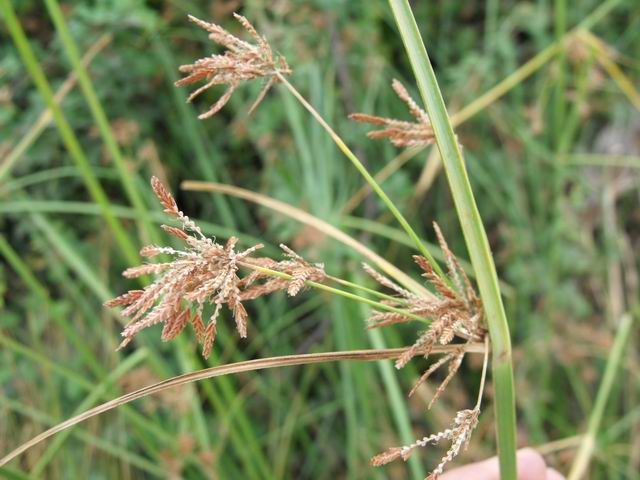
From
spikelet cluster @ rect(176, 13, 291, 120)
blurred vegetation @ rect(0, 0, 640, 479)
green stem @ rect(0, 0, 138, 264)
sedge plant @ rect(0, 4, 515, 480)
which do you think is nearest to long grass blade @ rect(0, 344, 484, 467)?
sedge plant @ rect(0, 4, 515, 480)

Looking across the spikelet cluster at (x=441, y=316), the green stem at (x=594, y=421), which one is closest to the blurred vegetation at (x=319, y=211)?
the green stem at (x=594, y=421)

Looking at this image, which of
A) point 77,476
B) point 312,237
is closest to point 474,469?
point 312,237

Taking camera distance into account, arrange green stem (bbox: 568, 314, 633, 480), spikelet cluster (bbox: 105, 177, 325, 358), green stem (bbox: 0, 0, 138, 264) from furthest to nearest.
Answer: green stem (bbox: 568, 314, 633, 480), green stem (bbox: 0, 0, 138, 264), spikelet cluster (bbox: 105, 177, 325, 358)

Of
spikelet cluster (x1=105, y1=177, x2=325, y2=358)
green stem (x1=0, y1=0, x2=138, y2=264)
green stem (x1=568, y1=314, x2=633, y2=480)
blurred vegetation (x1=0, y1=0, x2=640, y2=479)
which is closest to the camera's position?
spikelet cluster (x1=105, y1=177, x2=325, y2=358)

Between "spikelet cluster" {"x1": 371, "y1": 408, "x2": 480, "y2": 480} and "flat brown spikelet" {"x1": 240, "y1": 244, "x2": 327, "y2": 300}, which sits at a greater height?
"flat brown spikelet" {"x1": 240, "y1": 244, "x2": 327, "y2": 300}

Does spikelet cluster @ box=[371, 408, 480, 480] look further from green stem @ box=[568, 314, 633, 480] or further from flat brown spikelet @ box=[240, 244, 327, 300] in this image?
green stem @ box=[568, 314, 633, 480]

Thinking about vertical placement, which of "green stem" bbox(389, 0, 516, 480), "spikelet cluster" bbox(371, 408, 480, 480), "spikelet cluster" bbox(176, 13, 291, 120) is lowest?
"spikelet cluster" bbox(371, 408, 480, 480)

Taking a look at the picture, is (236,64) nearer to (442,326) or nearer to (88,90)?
(442,326)
